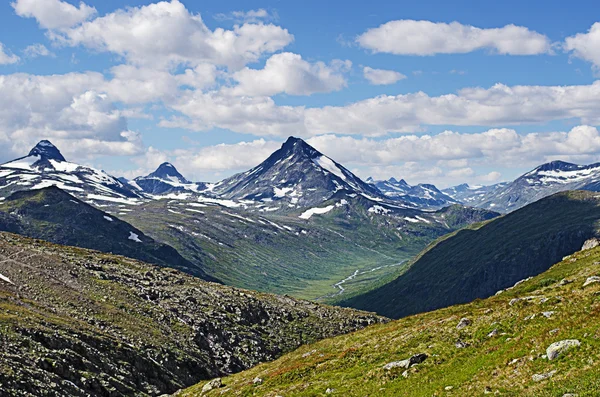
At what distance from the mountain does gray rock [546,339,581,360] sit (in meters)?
44.9

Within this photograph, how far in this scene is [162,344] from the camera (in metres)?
86.1

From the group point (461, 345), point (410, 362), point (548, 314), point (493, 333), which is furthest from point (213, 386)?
point (548, 314)

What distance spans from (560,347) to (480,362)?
5.60 meters

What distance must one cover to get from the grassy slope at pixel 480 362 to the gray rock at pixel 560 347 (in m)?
0.38

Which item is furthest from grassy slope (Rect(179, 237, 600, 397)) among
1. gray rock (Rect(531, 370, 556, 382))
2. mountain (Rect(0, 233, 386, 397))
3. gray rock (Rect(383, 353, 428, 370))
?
mountain (Rect(0, 233, 386, 397))

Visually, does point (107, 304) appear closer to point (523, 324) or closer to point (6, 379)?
point (6, 379)

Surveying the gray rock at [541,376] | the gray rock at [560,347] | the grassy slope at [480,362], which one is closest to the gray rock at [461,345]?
the grassy slope at [480,362]

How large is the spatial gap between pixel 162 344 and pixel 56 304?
18561 millimetres

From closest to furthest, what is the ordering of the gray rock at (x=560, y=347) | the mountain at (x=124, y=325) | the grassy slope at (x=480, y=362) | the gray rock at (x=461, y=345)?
the grassy slope at (x=480, y=362), the gray rock at (x=560, y=347), the gray rock at (x=461, y=345), the mountain at (x=124, y=325)

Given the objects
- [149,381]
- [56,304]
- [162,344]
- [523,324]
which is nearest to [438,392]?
[523,324]

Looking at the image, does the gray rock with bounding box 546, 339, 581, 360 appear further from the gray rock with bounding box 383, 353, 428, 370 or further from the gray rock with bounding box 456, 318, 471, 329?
the gray rock with bounding box 456, 318, 471, 329

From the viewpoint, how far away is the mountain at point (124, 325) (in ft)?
191

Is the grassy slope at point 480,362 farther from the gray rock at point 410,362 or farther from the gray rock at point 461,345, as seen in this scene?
the gray rock at point 410,362

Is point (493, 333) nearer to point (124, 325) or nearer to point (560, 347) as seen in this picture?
point (560, 347)
